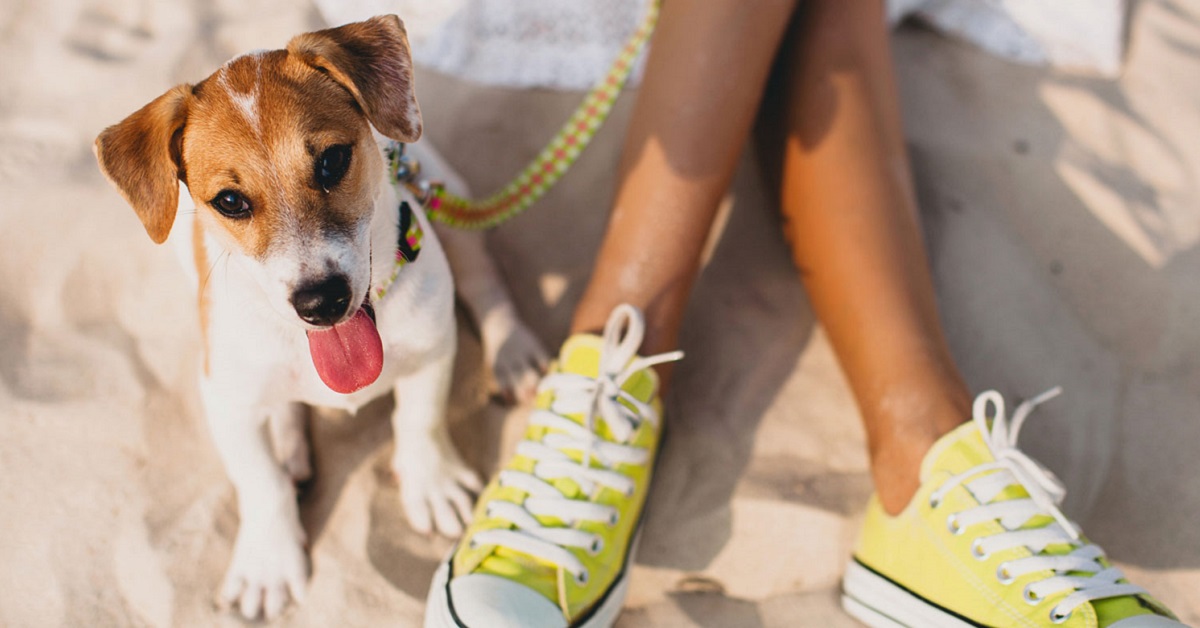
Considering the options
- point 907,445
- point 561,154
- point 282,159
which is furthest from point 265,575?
point 907,445

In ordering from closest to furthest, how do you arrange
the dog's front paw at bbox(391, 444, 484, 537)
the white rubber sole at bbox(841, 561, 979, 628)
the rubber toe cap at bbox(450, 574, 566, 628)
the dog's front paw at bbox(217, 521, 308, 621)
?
the rubber toe cap at bbox(450, 574, 566, 628) → the white rubber sole at bbox(841, 561, 979, 628) → the dog's front paw at bbox(217, 521, 308, 621) → the dog's front paw at bbox(391, 444, 484, 537)

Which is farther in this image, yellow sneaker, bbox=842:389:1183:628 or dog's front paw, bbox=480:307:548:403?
dog's front paw, bbox=480:307:548:403

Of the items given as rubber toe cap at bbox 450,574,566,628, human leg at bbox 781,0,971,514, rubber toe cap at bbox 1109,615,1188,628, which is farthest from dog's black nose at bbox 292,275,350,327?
rubber toe cap at bbox 1109,615,1188,628

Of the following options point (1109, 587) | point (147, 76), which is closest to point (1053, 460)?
point (1109, 587)

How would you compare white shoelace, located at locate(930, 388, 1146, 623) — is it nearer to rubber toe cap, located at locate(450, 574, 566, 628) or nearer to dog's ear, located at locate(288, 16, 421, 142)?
rubber toe cap, located at locate(450, 574, 566, 628)

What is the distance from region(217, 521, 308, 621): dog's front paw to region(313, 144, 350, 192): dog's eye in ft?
3.10

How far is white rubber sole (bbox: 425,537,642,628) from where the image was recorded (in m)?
1.88

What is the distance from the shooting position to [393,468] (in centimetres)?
233

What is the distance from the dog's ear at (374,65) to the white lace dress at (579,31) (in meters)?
1.46

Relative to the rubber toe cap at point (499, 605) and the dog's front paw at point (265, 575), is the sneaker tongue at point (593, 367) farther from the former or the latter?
the dog's front paw at point (265, 575)

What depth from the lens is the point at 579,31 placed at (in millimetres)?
3186

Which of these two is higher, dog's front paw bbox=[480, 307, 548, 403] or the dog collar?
the dog collar

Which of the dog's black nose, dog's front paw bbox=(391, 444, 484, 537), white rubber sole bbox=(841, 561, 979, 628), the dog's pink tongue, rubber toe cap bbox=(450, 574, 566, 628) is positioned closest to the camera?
the dog's black nose

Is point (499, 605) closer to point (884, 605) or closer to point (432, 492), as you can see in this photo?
point (432, 492)
